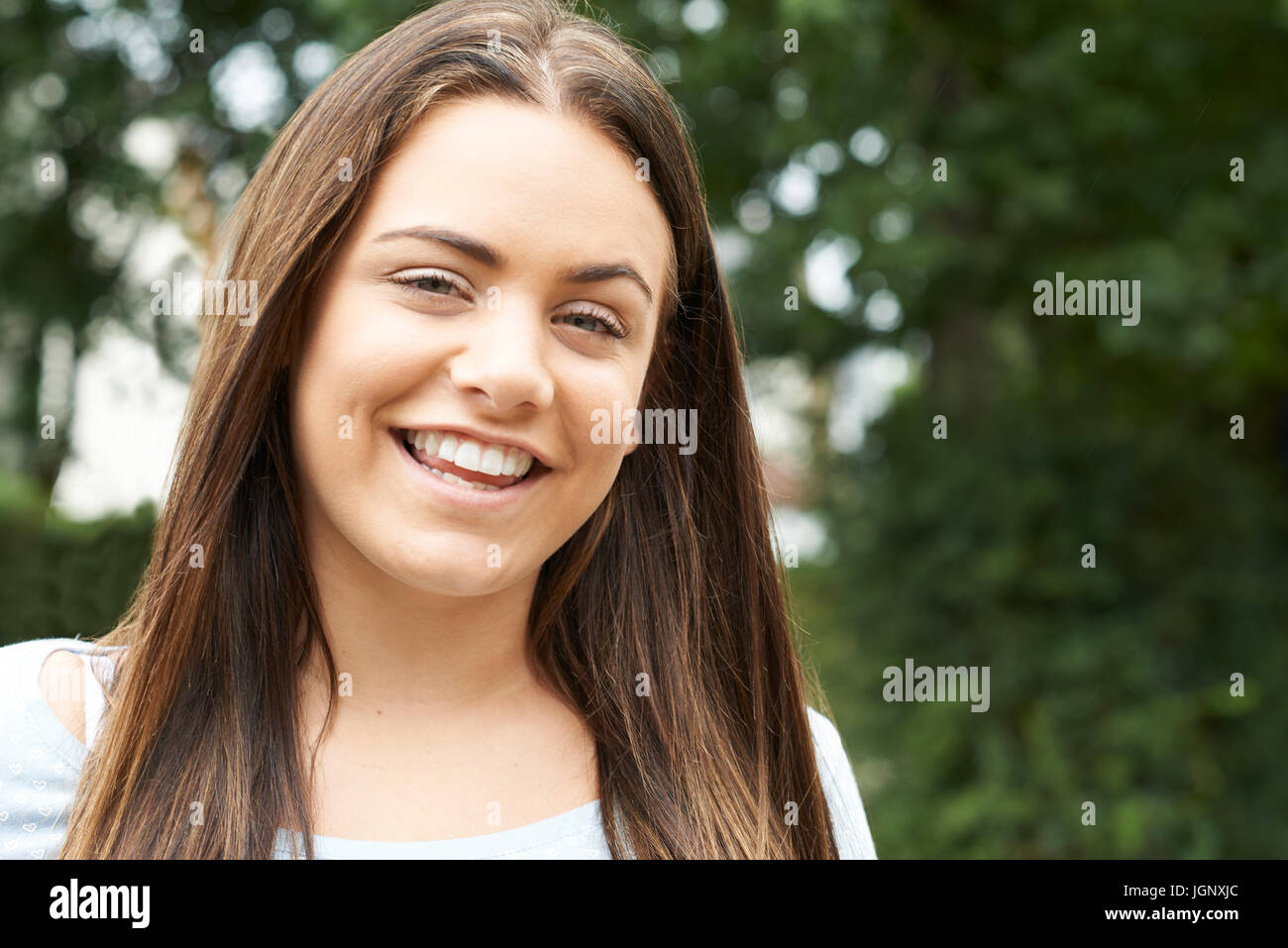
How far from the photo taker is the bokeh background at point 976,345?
16.4ft

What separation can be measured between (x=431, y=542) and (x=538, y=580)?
38cm

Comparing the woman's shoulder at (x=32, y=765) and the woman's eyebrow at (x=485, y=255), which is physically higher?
the woman's eyebrow at (x=485, y=255)

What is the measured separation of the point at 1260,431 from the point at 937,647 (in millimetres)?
2743

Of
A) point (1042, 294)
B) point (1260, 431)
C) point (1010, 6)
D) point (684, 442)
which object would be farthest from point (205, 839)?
point (1260, 431)

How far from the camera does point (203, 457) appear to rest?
170cm

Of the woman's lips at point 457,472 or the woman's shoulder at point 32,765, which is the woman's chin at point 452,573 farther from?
the woman's shoulder at point 32,765

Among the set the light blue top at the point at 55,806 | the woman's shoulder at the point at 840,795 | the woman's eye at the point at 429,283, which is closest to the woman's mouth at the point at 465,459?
the woman's eye at the point at 429,283

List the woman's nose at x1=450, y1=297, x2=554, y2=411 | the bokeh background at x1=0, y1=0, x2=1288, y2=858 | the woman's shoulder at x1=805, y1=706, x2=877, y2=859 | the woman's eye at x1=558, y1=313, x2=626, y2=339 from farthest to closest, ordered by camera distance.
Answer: the bokeh background at x1=0, y1=0, x2=1288, y2=858 → the woman's shoulder at x1=805, y1=706, x2=877, y2=859 → the woman's eye at x1=558, y1=313, x2=626, y2=339 → the woman's nose at x1=450, y1=297, x2=554, y2=411

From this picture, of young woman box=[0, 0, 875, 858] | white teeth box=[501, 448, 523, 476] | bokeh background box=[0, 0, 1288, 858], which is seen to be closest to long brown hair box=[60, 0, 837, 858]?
young woman box=[0, 0, 875, 858]

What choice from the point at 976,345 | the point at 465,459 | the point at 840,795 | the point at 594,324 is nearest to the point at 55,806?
the point at 465,459

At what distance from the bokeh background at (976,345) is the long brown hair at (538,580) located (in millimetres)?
2537

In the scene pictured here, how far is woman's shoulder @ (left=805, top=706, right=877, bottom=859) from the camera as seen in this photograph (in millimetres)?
1955

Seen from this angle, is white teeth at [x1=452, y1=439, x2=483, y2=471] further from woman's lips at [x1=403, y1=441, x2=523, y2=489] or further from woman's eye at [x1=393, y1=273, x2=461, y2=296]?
woman's eye at [x1=393, y1=273, x2=461, y2=296]
